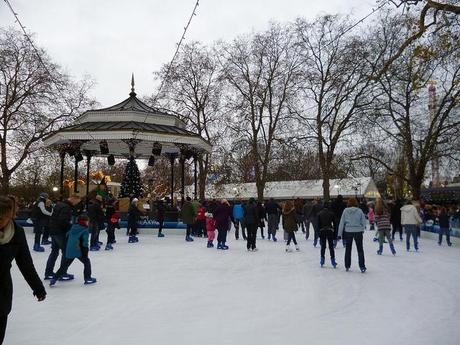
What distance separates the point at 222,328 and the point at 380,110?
85.2 feet

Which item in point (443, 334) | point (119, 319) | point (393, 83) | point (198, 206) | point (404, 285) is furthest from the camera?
point (393, 83)

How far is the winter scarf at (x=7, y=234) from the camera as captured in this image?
9.78 ft

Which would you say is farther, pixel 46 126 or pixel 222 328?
pixel 46 126

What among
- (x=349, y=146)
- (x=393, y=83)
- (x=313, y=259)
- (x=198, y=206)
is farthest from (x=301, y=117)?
(x=313, y=259)

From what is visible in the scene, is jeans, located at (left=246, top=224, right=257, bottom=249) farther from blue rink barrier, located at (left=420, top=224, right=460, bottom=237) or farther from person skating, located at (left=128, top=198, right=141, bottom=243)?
blue rink barrier, located at (left=420, top=224, right=460, bottom=237)

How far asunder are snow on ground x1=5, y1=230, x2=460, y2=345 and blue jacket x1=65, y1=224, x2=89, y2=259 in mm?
583

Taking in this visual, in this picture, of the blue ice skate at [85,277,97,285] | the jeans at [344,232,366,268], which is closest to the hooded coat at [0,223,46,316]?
the blue ice skate at [85,277,97,285]

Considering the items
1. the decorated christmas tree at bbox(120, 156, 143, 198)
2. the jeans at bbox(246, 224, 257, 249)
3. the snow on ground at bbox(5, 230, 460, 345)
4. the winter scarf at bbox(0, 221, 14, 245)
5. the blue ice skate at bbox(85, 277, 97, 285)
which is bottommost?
the snow on ground at bbox(5, 230, 460, 345)

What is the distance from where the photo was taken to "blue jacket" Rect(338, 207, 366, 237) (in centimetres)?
866

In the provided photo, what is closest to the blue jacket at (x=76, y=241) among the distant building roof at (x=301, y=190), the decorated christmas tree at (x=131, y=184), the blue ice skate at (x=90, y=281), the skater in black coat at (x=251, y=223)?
the blue ice skate at (x=90, y=281)

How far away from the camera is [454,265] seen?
995 centimetres

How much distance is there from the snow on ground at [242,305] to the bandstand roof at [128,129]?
862cm

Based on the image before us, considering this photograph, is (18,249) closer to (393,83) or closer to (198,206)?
(198,206)

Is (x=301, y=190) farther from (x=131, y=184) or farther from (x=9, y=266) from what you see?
(x=9, y=266)
